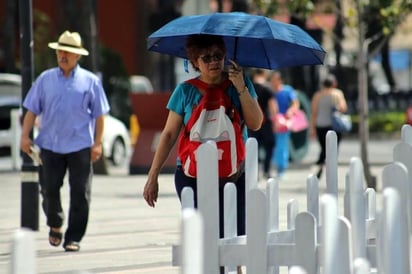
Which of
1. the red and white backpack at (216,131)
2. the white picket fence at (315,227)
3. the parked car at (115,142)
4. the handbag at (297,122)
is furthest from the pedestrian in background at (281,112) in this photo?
the white picket fence at (315,227)

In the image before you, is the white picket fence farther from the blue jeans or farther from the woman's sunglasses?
the blue jeans

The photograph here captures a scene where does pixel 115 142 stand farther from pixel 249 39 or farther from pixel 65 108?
Answer: pixel 249 39

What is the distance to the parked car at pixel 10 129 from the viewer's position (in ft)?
88.6

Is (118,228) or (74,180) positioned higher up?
(74,180)

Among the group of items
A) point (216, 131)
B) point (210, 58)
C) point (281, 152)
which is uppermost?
point (210, 58)

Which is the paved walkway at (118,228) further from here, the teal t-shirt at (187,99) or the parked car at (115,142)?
the parked car at (115,142)

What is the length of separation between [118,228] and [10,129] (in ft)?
42.0

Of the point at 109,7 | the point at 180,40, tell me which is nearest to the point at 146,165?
the point at 180,40

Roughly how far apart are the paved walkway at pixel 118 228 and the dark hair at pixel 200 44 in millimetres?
1549

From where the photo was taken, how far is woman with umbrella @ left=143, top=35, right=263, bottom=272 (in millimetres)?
8438

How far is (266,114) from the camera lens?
70.3ft

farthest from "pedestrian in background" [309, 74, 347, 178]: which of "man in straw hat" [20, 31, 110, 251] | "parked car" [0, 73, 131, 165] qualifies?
"man in straw hat" [20, 31, 110, 251]

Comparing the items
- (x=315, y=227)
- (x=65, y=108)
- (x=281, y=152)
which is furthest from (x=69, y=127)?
(x=281, y=152)

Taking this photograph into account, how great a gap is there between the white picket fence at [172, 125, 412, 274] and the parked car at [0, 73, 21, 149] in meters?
18.7
